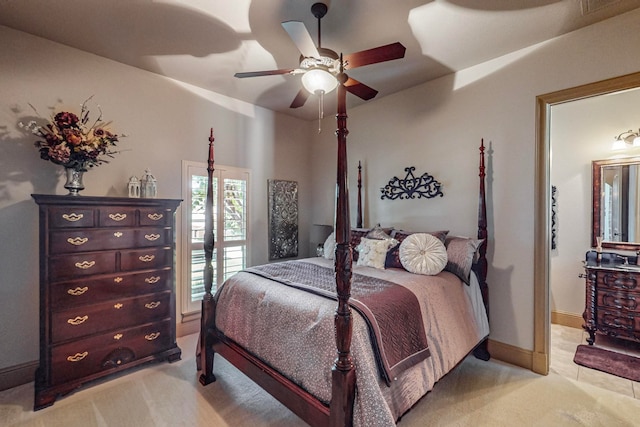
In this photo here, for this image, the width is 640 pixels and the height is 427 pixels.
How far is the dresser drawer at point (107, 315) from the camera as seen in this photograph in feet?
7.40

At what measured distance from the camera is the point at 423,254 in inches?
103

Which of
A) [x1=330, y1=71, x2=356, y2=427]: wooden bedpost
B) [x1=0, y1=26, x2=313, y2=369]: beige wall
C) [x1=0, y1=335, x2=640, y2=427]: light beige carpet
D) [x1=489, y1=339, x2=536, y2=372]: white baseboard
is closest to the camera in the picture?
[x1=330, y1=71, x2=356, y2=427]: wooden bedpost

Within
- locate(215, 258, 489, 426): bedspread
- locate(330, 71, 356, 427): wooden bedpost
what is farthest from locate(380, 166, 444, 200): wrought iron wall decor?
locate(330, 71, 356, 427): wooden bedpost

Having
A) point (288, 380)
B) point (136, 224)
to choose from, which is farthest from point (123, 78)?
point (288, 380)

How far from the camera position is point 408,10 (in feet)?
7.02

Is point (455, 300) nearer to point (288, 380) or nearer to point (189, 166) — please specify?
point (288, 380)

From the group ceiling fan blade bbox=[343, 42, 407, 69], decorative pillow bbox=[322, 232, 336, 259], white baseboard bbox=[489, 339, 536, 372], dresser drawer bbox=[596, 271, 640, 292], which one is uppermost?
ceiling fan blade bbox=[343, 42, 407, 69]

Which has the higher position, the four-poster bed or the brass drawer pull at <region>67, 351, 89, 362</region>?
the four-poster bed

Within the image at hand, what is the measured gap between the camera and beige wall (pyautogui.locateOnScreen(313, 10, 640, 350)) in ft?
7.86

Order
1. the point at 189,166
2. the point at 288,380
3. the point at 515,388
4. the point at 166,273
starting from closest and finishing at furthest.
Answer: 1. the point at 288,380
2. the point at 515,388
3. the point at 166,273
4. the point at 189,166

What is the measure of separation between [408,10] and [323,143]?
2583 millimetres

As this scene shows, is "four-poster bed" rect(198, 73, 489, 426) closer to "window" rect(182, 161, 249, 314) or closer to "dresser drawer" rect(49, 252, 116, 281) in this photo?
"dresser drawer" rect(49, 252, 116, 281)

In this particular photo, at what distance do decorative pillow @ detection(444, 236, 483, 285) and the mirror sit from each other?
1.94m

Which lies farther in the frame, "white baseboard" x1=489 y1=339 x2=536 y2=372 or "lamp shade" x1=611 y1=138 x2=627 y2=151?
"lamp shade" x1=611 y1=138 x2=627 y2=151
